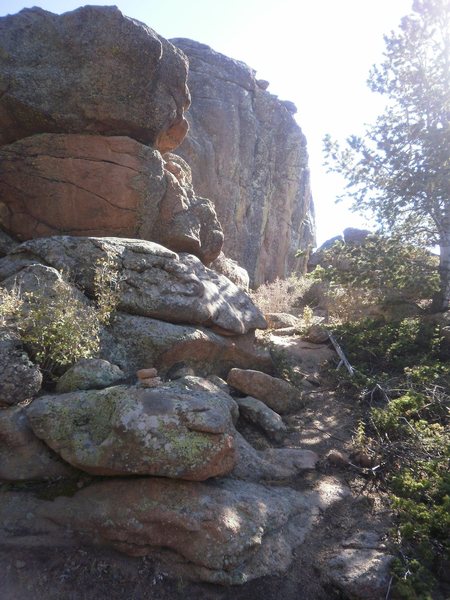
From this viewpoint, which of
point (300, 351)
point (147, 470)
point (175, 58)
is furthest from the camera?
point (300, 351)

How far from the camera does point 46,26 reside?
8352mm

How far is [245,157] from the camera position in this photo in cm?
2141

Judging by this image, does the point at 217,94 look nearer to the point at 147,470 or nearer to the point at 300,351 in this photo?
the point at 300,351

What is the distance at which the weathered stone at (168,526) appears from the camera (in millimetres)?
3545

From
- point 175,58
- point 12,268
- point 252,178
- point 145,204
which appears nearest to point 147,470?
point 12,268

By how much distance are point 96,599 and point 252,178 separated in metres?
20.6

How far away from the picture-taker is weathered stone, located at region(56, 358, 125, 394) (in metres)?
4.62

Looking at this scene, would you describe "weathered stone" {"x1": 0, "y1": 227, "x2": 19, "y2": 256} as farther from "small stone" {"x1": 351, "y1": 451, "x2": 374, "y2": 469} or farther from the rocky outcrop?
the rocky outcrop

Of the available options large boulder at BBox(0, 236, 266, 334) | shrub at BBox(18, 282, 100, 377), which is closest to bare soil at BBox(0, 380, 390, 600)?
shrub at BBox(18, 282, 100, 377)

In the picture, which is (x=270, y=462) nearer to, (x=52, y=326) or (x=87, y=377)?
(x=87, y=377)

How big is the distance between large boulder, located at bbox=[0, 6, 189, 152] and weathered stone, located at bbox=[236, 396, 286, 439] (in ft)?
19.5

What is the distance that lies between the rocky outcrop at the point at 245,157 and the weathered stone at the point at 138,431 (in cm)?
1616

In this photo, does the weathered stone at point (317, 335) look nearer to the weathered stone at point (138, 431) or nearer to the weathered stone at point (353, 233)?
the weathered stone at point (138, 431)

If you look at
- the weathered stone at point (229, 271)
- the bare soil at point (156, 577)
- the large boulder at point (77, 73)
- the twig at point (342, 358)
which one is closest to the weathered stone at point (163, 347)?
the bare soil at point (156, 577)
